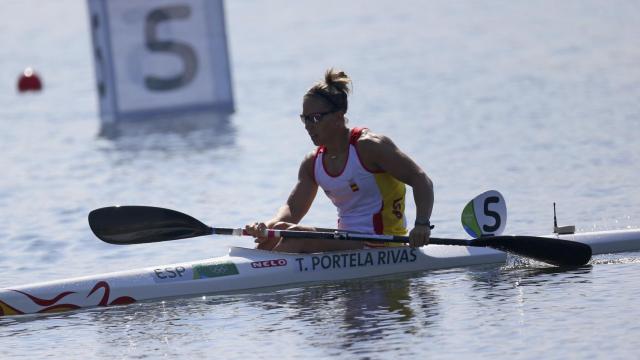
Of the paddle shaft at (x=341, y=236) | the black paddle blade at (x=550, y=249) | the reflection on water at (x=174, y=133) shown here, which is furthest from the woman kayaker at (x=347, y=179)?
the reflection on water at (x=174, y=133)

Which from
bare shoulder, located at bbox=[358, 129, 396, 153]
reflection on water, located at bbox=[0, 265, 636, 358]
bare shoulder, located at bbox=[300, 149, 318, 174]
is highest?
bare shoulder, located at bbox=[358, 129, 396, 153]

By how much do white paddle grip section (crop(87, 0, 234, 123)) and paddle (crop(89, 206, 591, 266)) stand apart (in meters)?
13.9

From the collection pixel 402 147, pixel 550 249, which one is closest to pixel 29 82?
pixel 402 147

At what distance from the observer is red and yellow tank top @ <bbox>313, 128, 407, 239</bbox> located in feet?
37.1

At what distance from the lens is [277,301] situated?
36.1 feet

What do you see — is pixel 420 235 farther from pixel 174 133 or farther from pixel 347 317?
pixel 174 133

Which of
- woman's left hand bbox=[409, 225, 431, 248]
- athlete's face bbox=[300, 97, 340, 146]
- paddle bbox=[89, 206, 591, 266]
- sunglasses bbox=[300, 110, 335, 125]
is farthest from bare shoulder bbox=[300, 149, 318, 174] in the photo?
woman's left hand bbox=[409, 225, 431, 248]

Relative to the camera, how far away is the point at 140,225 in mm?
11969

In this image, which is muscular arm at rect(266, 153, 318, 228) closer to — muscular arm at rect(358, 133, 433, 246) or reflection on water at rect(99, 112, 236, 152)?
muscular arm at rect(358, 133, 433, 246)

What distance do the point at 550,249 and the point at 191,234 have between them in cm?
281

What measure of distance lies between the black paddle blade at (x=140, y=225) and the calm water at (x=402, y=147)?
973 millimetres

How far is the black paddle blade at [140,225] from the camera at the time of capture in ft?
39.1

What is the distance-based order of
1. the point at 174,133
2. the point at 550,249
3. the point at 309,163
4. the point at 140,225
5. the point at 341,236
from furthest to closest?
the point at 174,133, the point at 140,225, the point at 309,163, the point at 550,249, the point at 341,236

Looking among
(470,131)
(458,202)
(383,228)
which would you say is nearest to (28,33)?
(470,131)
